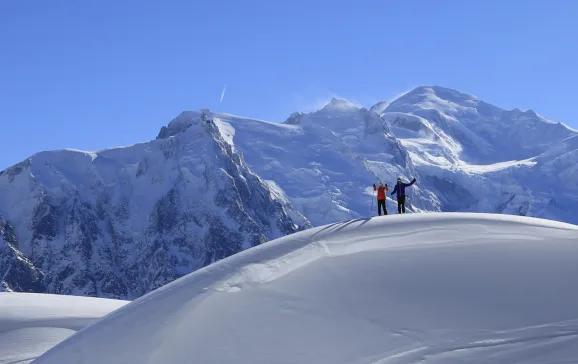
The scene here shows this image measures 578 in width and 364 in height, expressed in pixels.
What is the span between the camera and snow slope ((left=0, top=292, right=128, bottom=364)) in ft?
106

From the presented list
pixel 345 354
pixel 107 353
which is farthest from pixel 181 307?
pixel 345 354

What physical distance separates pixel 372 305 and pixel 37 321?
21.6m

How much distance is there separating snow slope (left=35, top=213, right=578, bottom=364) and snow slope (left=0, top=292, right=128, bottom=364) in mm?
11324

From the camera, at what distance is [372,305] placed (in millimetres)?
19453

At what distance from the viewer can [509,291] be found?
1948 cm

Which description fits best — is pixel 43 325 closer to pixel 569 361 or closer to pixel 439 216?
pixel 439 216

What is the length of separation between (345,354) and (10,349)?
2025cm

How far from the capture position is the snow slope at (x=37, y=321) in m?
32.5

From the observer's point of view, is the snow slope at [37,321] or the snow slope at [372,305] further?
the snow slope at [37,321]

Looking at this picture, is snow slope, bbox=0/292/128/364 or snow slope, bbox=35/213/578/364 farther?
snow slope, bbox=0/292/128/364

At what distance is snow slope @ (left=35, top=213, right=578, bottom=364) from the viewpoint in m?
17.6

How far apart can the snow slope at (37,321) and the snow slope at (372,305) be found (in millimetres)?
Answer: 11324

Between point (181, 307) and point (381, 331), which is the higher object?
point (181, 307)

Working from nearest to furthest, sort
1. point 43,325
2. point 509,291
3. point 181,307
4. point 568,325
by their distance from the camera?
point 568,325
point 509,291
point 181,307
point 43,325
